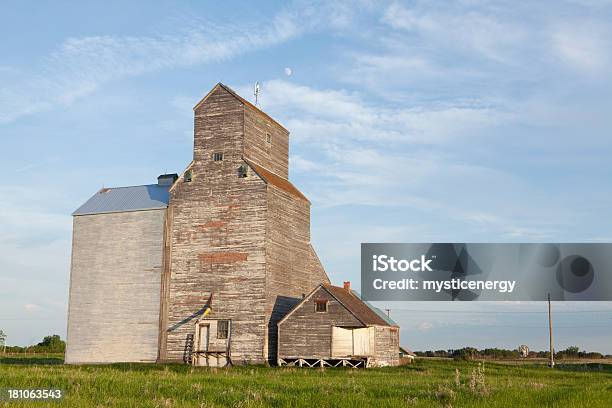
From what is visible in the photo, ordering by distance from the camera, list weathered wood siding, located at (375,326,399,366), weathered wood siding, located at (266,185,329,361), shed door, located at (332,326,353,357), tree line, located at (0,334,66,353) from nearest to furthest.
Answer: shed door, located at (332,326,353,357) < weathered wood siding, located at (266,185,329,361) < weathered wood siding, located at (375,326,399,366) < tree line, located at (0,334,66,353)

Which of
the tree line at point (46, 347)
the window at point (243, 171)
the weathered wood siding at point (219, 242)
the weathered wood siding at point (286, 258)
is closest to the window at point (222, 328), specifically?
the weathered wood siding at point (219, 242)

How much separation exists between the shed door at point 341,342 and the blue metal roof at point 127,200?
14.9 metres

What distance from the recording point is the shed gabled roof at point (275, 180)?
48353 mm

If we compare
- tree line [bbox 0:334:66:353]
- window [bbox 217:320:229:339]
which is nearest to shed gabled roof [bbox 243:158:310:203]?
window [bbox 217:320:229:339]

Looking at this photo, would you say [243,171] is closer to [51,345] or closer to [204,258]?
[204,258]

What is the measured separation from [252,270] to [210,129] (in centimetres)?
1073

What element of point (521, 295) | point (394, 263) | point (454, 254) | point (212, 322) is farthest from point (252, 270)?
point (521, 295)

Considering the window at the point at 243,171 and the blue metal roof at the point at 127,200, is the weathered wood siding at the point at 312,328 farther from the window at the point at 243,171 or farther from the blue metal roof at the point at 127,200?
the blue metal roof at the point at 127,200

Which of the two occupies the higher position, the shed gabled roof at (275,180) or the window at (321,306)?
the shed gabled roof at (275,180)

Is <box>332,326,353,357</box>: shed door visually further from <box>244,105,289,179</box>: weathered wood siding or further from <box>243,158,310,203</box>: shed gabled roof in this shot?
<box>244,105,289,179</box>: weathered wood siding

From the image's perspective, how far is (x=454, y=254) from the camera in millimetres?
45125

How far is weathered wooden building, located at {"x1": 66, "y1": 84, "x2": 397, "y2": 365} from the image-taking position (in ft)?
153

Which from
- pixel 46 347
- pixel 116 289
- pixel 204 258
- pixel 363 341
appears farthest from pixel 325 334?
pixel 46 347

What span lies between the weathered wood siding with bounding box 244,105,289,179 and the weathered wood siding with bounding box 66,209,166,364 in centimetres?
798
